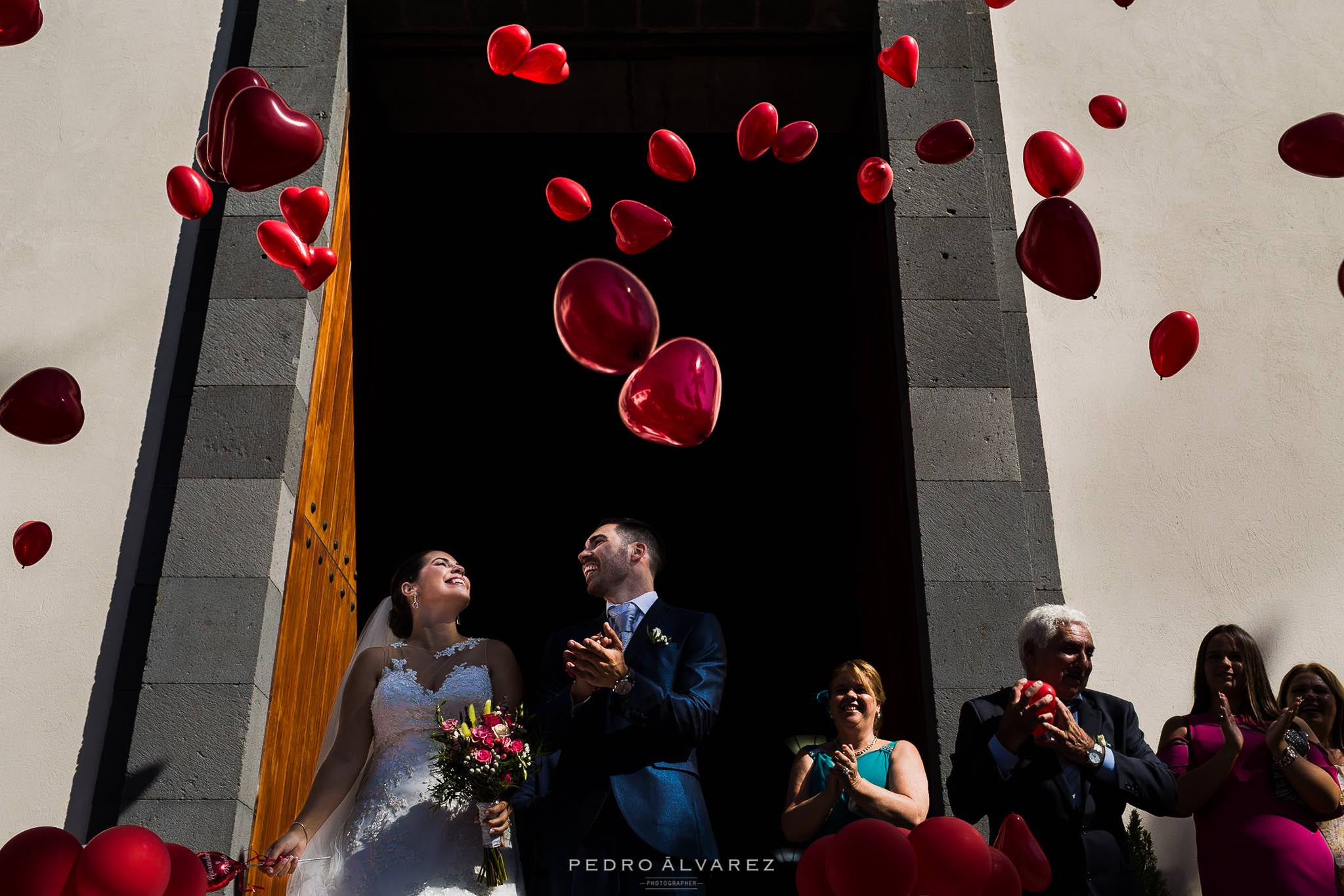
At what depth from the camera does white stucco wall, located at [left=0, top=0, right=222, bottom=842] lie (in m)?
4.36

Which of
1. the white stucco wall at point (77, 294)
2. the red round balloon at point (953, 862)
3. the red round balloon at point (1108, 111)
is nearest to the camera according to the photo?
the red round balloon at point (953, 862)

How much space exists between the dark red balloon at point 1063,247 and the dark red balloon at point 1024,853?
1.77 m

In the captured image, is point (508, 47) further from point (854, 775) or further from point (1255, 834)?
point (1255, 834)

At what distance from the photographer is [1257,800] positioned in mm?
3637

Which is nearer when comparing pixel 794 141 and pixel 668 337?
pixel 794 141

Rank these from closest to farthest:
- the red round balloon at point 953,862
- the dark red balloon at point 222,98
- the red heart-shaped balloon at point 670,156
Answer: the red round balloon at point 953,862, the dark red balloon at point 222,98, the red heart-shaped balloon at point 670,156

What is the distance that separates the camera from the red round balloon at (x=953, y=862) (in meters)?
2.79

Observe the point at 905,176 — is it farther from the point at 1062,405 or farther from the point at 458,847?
the point at 458,847

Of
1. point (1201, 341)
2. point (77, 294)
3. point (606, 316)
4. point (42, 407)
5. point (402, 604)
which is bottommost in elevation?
point (402, 604)

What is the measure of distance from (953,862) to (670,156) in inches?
109

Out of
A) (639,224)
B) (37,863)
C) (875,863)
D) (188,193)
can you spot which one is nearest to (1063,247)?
(639,224)

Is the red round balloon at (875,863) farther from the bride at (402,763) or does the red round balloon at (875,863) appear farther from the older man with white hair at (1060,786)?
the bride at (402,763)

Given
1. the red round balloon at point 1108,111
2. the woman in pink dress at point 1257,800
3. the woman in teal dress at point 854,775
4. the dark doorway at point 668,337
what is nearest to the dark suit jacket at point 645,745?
the woman in teal dress at point 854,775

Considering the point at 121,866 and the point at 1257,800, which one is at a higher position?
the point at 1257,800
